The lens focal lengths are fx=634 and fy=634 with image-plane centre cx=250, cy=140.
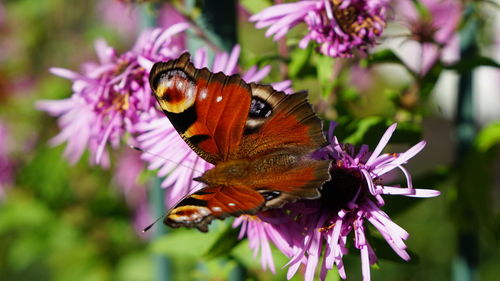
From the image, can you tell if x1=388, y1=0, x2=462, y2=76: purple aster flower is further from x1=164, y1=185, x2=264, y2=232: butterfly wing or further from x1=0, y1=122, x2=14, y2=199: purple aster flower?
x1=0, y1=122, x2=14, y2=199: purple aster flower

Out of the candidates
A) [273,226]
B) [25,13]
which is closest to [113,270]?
[25,13]

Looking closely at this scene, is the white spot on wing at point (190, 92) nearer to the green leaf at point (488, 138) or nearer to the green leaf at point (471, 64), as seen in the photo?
the green leaf at point (471, 64)

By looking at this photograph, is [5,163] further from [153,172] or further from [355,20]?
[355,20]

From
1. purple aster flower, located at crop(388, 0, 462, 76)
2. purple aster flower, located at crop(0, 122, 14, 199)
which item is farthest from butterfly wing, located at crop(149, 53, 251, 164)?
purple aster flower, located at crop(0, 122, 14, 199)

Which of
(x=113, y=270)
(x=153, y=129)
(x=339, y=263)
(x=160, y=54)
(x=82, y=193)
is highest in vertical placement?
(x=160, y=54)

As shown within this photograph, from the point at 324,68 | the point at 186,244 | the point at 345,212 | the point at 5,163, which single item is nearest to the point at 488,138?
the point at 324,68

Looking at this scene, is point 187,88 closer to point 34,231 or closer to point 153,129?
point 153,129

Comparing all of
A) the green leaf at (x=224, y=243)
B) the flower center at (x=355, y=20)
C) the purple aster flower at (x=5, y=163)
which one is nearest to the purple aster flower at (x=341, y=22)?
the flower center at (x=355, y=20)
